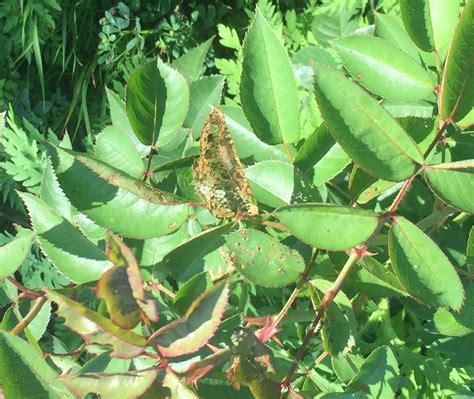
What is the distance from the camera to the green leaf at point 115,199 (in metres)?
0.61

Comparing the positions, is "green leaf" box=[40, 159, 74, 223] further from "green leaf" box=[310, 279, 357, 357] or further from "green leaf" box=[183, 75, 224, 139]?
"green leaf" box=[310, 279, 357, 357]

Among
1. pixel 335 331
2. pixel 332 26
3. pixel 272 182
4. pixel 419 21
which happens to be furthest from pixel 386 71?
pixel 332 26

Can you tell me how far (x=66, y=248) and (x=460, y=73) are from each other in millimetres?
392

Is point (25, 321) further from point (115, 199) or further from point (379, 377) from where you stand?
point (379, 377)

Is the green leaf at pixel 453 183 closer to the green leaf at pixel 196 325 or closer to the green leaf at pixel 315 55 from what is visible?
the green leaf at pixel 196 325

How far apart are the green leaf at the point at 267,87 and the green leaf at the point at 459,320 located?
0.24 metres

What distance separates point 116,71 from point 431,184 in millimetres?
1789

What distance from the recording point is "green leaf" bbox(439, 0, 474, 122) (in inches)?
22.2

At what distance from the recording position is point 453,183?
1.92 ft

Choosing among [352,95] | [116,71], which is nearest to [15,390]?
[352,95]

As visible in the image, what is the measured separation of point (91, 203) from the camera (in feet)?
2.04

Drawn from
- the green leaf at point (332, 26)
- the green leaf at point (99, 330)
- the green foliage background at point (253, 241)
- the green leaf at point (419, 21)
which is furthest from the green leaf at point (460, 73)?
the green leaf at point (332, 26)

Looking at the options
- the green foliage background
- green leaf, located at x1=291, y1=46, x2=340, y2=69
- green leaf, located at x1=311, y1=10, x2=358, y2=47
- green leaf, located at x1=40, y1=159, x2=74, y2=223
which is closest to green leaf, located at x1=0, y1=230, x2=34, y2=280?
the green foliage background

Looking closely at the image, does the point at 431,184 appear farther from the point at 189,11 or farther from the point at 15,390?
the point at 189,11
